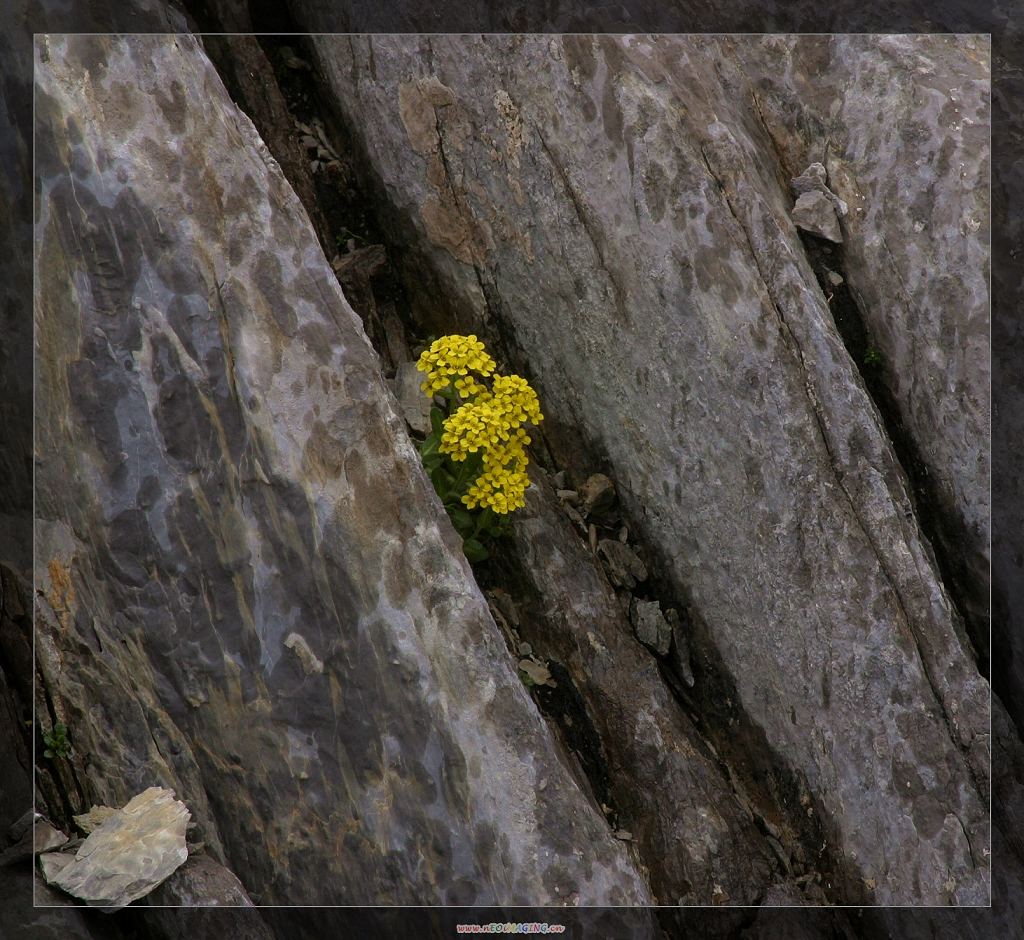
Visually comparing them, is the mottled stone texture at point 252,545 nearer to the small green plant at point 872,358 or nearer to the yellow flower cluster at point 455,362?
the yellow flower cluster at point 455,362

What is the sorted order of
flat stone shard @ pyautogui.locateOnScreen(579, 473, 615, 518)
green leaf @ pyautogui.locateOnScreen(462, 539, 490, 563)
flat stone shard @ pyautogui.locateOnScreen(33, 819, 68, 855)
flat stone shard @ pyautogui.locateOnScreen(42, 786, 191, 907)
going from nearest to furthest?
flat stone shard @ pyautogui.locateOnScreen(42, 786, 191, 907)
flat stone shard @ pyautogui.locateOnScreen(33, 819, 68, 855)
green leaf @ pyautogui.locateOnScreen(462, 539, 490, 563)
flat stone shard @ pyautogui.locateOnScreen(579, 473, 615, 518)

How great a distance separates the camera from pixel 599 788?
485cm

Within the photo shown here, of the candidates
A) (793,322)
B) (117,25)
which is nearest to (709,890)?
(793,322)

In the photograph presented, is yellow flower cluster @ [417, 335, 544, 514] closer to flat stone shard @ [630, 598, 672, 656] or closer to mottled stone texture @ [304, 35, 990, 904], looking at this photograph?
mottled stone texture @ [304, 35, 990, 904]

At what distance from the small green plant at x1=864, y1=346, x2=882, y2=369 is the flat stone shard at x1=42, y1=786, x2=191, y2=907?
3.90 metres

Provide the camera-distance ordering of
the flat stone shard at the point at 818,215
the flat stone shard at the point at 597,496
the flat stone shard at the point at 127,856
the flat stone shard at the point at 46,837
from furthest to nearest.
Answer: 1. the flat stone shard at the point at 597,496
2. the flat stone shard at the point at 818,215
3. the flat stone shard at the point at 46,837
4. the flat stone shard at the point at 127,856

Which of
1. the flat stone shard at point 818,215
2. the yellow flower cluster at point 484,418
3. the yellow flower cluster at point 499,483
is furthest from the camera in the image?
the flat stone shard at point 818,215

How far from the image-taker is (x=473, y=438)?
15.1 ft

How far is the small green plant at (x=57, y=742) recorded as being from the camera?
4457mm

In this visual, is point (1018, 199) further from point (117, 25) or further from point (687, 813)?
point (117, 25)

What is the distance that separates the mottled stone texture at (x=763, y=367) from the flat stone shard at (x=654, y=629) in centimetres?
17

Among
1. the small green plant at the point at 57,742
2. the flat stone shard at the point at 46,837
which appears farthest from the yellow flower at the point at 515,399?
the flat stone shard at the point at 46,837

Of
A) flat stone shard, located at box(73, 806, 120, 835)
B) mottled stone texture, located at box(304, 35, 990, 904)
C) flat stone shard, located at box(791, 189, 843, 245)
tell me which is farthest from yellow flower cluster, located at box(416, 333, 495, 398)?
flat stone shard, located at box(73, 806, 120, 835)

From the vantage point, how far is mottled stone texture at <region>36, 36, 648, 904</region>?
4258 mm
